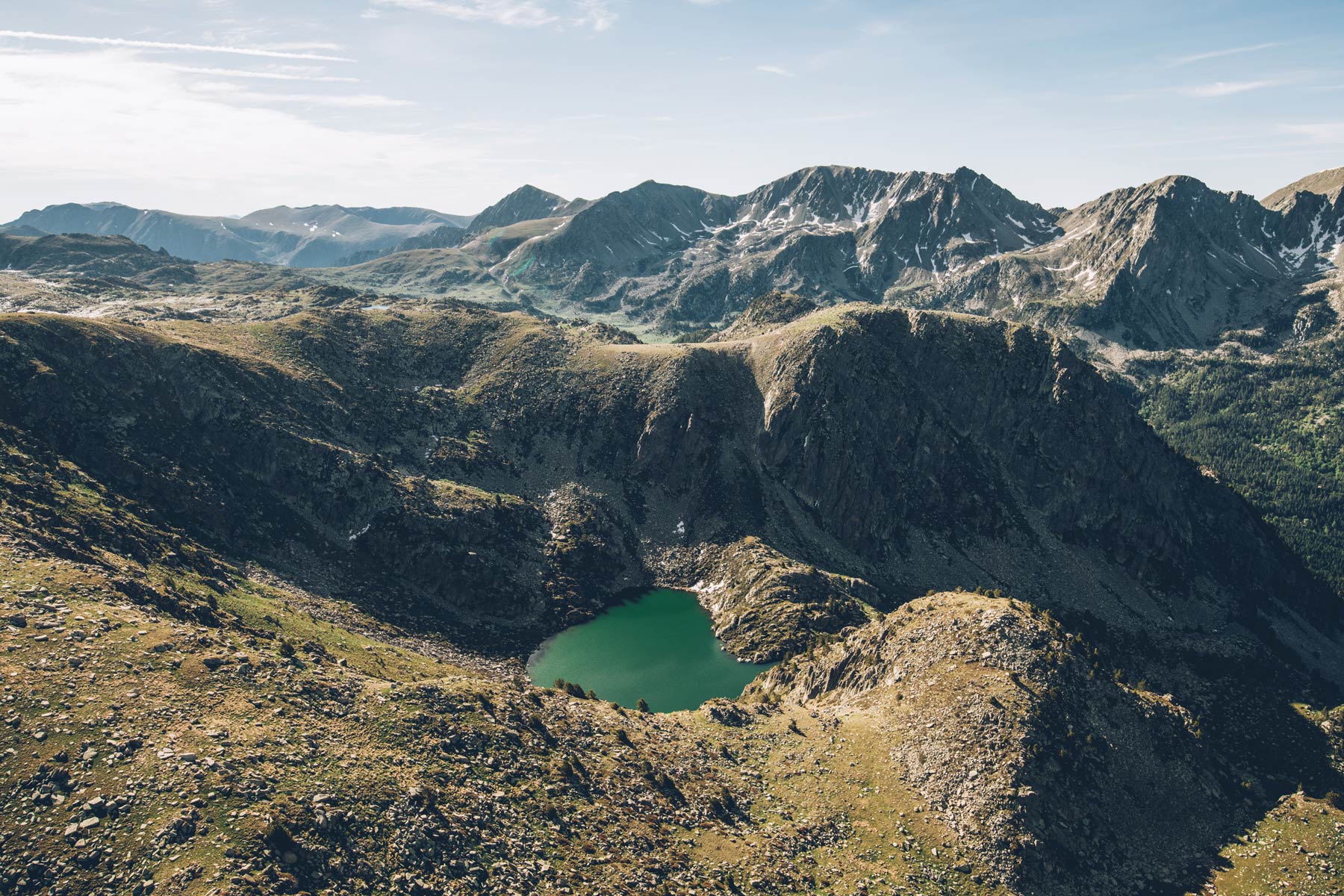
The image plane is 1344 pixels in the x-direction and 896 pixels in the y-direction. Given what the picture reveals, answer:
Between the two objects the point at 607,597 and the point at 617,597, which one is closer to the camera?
the point at 607,597

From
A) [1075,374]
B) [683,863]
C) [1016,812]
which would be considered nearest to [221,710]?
[683,863]

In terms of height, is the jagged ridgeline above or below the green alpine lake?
above

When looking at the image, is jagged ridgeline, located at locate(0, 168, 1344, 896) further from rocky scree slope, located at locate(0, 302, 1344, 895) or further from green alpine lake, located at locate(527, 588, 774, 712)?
green alpine lake, located at locate(527, 588, 774, 712)

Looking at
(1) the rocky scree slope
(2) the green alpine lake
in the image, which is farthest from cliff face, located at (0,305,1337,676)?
(2) the green alpine lake

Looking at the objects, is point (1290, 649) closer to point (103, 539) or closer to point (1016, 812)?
point (1016, 812)

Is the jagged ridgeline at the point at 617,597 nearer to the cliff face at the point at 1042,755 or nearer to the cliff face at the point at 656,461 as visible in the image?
the cliff face at the point at 1042,755

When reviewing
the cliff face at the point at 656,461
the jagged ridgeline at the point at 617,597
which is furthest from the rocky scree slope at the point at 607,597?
the cliff face at the point at 656,461

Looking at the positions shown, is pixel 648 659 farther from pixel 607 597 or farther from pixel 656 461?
pixel 656 461

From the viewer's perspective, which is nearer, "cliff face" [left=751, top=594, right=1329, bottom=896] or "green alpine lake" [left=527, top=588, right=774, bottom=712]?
"cliff face" [left=751, top=594, right=1329, bottom=896]

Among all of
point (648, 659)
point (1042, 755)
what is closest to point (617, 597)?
point (648, 659)
